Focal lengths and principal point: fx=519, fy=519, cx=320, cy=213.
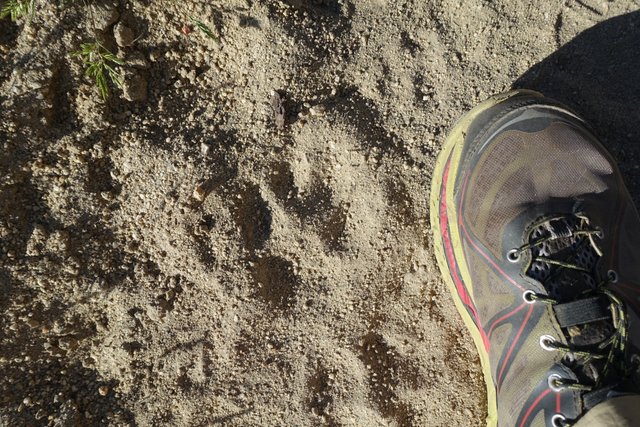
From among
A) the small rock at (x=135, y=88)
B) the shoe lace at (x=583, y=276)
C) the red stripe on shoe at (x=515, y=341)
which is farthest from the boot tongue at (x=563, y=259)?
the small rock at (x=135, y=88)

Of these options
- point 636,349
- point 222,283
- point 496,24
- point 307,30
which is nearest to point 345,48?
point 307,30

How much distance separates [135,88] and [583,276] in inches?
72.5

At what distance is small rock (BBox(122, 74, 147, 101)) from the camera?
2.03m

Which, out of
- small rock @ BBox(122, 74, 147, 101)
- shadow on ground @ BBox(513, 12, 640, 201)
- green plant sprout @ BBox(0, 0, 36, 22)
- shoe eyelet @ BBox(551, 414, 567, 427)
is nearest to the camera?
shoe eyelet @ BBox(551, 414, 567, 427)

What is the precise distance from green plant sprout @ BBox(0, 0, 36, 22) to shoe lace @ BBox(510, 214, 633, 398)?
6.63 feet

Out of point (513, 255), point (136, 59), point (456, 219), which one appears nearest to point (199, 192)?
point (136, 59)

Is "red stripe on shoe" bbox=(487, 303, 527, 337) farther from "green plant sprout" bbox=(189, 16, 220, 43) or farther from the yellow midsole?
"green plant sprout" bbox=(189, 16, 220, 43)

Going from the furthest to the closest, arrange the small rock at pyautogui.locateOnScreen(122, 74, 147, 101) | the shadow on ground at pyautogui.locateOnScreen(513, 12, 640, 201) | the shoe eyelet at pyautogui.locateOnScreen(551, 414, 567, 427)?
the shadow on ground at pyautogui.locateOnScreen(513, 12, 640, 201) < the small rock at pyautogui.locateOnScreen(122, 74, 147, 101) < the shoe eyelet at pyautogui.locateOnScreen(551, 414, 567, 427)

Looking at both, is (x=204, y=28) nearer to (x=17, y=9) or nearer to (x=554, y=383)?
(x=17, y=9)

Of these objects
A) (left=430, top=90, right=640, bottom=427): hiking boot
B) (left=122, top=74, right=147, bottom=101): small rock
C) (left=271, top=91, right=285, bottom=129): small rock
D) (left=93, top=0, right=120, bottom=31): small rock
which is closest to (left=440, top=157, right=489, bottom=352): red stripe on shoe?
(left=430, top=90, right=640, bottom=427): hiking boot

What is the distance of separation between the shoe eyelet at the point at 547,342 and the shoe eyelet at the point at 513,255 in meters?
0.29

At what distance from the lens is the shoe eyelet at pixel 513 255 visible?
6.33 feet

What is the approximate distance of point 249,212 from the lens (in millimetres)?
Answer: 2127

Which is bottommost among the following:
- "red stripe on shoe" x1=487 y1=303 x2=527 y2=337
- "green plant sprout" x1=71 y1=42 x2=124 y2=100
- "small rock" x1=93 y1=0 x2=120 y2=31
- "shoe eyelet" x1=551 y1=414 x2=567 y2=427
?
"shoe eyelet" x1=551 y1=414 x2=567 y2=427
